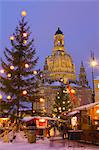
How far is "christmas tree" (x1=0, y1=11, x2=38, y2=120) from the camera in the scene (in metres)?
21.5

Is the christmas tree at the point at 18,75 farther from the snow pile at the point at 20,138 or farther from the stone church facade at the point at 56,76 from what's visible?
the stone church facade at the point at 56,76

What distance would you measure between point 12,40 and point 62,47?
68.0 metres

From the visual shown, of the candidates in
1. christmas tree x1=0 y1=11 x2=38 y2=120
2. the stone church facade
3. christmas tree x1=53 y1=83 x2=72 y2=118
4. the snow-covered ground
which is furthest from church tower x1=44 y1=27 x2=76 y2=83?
the snow-covered ground

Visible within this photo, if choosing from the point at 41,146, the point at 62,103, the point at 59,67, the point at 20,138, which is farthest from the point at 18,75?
the point at 59,67

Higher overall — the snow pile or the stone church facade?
the stone church facade

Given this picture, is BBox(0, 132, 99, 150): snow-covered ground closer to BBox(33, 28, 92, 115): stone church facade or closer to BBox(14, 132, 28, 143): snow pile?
BBox(14, 132, 28, 143): snow pile

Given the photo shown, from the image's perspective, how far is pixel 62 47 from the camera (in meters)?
89.6

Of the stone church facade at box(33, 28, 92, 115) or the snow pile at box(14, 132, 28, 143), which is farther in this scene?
the stone church facade at box(33, 28, 92, 115)

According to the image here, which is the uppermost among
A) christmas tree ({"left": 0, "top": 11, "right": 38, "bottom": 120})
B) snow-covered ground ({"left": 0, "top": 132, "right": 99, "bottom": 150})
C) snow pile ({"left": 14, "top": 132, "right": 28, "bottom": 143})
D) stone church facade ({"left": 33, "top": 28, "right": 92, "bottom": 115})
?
stone church facade ({"left": 33, "top": 28, "right": 92, "bottom": 115})

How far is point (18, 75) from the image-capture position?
2164 cm

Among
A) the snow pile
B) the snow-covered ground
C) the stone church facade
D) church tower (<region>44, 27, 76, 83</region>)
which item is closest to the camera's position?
the snow-covered ground

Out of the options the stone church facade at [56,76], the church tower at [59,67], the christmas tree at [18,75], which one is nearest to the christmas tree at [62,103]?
the christmas tree at [18,75]

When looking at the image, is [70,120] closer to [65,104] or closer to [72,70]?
[65,104]

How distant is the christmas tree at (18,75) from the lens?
21469 mm
